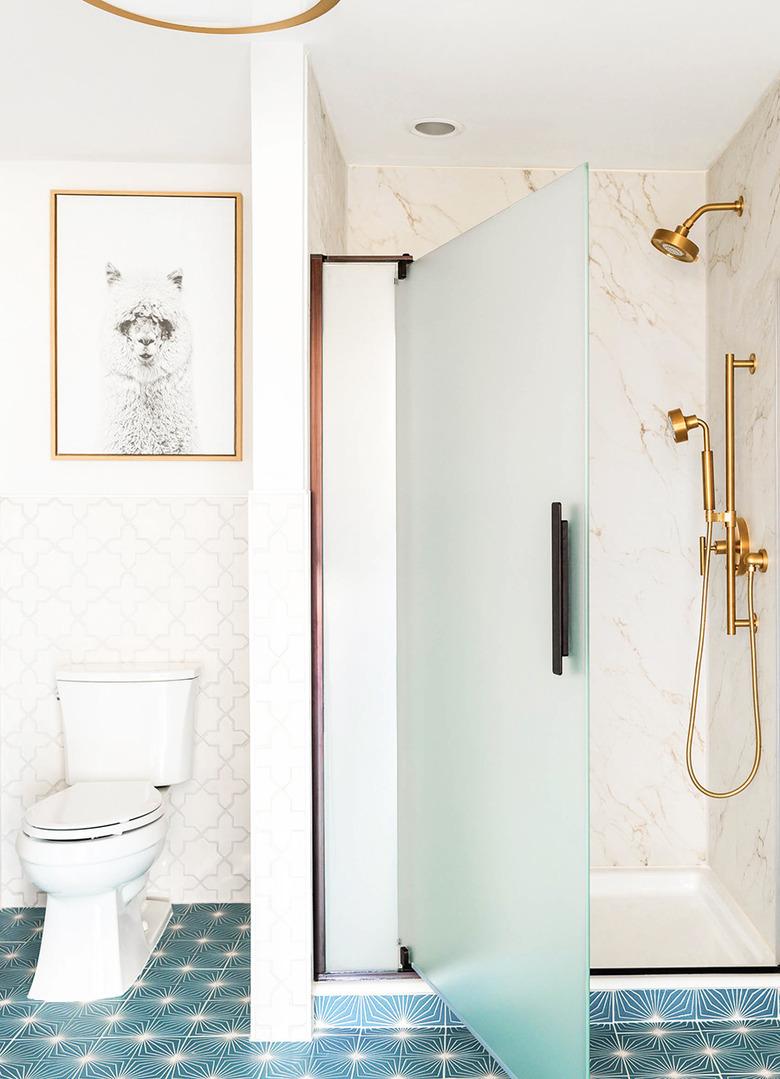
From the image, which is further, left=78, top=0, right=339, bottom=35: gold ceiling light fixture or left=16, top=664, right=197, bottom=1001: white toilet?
left=16, top=664, right=197, bottom=1001: white toilet

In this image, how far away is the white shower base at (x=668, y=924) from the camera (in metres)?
2.79

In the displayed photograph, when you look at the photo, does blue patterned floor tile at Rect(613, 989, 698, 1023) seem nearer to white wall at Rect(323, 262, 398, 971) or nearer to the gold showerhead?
white wall at Rect(323, 262, 398, 971)

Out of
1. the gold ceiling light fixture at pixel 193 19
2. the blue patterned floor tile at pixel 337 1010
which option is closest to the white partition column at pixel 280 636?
the blue patterned floor tile at pixel 337 1010

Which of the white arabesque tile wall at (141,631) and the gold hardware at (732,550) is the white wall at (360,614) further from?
the gold hardware at (732,550)

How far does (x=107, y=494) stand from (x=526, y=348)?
1.70 m

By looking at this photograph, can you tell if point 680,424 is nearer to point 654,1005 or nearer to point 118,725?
point 654,1005

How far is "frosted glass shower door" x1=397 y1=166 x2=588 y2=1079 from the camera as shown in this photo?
77.7 inches

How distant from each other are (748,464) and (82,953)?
93.4 inches

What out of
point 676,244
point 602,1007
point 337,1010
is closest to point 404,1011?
point 337,1010

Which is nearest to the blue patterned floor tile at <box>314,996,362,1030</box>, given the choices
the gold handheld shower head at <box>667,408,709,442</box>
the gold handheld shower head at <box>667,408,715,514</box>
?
the gold handheld shower head at <box>667,408,715,514</box>

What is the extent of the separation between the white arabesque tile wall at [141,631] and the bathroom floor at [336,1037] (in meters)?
0.55

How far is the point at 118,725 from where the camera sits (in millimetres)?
3094

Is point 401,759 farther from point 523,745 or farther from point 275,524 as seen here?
point 275,524

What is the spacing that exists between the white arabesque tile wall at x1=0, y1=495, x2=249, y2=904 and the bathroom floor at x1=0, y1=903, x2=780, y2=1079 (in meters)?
0.55
